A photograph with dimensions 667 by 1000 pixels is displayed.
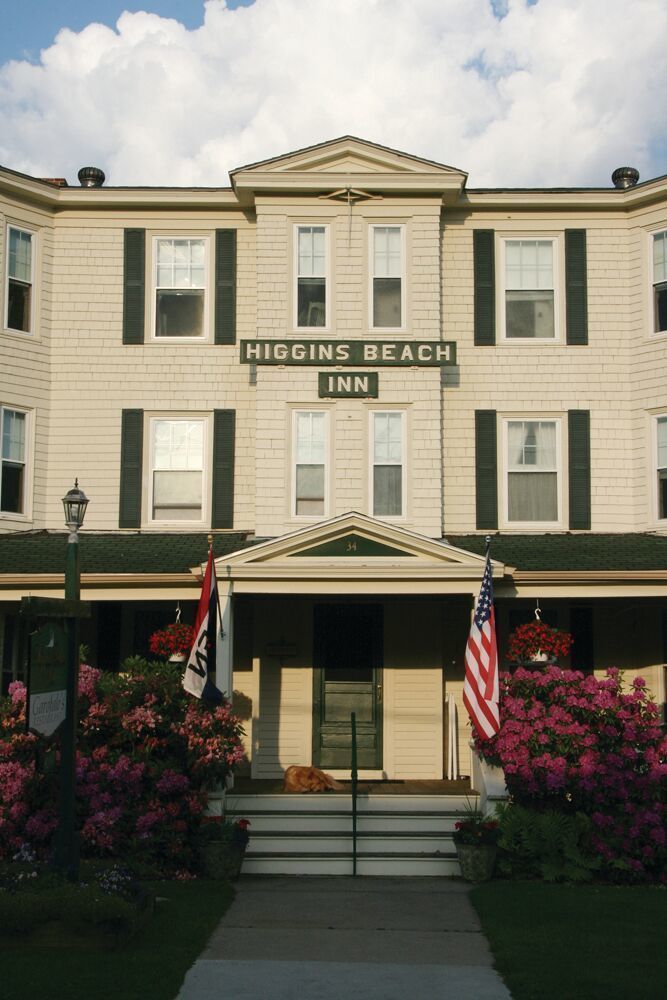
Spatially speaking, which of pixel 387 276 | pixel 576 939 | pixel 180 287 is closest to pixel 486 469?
pixel 387 276

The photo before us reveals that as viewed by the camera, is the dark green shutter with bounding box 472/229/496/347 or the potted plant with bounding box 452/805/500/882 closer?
the potted plant with bounding box 452/805/500/882

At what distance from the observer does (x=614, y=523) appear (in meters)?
18.4

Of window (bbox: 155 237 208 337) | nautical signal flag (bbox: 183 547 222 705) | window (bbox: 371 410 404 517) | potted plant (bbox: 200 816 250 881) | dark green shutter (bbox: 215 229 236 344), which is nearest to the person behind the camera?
potted plant (bbox: 200 816 250 881)

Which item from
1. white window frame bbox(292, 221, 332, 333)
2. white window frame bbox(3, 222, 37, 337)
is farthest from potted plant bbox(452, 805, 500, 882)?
white window frame bbox(3, 222, 37, 337)

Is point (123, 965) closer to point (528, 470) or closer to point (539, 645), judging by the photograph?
point (539, 645)

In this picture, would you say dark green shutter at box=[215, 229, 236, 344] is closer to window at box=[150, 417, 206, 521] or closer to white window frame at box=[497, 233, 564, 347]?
window at box=[150, 417, 206, 521]

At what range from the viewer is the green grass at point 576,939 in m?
9.16

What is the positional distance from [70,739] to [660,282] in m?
11.7

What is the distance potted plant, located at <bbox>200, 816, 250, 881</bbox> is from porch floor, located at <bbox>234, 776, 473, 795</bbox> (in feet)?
5.28

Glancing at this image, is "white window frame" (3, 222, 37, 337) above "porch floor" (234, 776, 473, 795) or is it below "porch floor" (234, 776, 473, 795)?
above

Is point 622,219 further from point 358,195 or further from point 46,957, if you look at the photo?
point 46,957

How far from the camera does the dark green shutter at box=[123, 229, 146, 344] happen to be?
1878 cm

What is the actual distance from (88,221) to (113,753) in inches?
344

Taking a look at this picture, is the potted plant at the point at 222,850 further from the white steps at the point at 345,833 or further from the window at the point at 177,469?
the window at the point at 177,469
